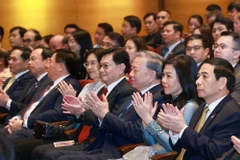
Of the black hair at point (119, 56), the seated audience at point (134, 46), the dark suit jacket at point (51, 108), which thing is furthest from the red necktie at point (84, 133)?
the seated audience at point (134, 46)

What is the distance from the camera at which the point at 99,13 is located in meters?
10.2

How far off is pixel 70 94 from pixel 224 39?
1.50 meters

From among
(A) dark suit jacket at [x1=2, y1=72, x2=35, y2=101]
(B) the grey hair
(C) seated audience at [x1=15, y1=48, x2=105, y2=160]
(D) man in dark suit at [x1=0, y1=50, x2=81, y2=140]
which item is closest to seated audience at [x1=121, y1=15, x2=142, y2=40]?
(A) dark suit jacket at [x1=2, y1=72, x2=35, y2=101]

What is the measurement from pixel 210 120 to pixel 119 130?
2.92ft

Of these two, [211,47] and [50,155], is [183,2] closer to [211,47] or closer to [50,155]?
[211,47]

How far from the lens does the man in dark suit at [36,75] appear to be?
6102 millimetres

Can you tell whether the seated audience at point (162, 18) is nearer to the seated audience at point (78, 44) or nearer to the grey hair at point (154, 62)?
the seated audience at point (78, 44)

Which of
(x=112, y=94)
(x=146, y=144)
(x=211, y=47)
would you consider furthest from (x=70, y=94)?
(x=211, y=47)

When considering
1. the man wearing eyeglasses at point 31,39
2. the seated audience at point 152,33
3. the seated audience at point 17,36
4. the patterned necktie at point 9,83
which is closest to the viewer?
the patterned necktie at point 9,83

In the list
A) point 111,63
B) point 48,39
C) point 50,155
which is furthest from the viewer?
point 48,39

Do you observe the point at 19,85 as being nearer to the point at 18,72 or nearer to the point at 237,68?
the point at 18,72

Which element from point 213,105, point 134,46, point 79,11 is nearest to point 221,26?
point 134,46

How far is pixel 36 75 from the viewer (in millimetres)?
6250

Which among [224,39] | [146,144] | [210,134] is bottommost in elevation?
[146,144]
